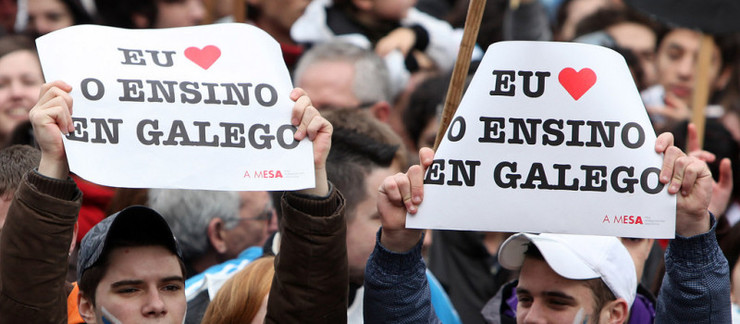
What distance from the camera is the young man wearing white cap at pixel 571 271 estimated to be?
3342 millimetres

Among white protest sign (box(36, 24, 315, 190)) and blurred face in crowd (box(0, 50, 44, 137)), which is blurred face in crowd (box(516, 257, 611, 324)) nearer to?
white protest sign (box(36, 24, 315, 190))

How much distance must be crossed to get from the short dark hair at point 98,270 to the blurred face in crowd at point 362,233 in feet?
3.23

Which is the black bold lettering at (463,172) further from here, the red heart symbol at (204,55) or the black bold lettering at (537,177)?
the red heart symbol at (204,55)

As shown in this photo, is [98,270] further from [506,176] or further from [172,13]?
[172,13]

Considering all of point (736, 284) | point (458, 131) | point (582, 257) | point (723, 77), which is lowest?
point (723, 77)

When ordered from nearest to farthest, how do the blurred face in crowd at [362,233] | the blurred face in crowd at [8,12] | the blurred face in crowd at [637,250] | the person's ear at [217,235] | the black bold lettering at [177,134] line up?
the black bold lettering at [177,134], the blurred face in crowd at [362,233], the blurred face in crowd at [637,250], the person's ear at [217,235], the blurred face in crowd at [8,12]

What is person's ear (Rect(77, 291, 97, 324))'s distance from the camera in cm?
359

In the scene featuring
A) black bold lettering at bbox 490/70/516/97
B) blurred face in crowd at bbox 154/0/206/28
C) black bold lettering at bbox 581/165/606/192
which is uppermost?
black bold lettering at bbox 490/70/516/97

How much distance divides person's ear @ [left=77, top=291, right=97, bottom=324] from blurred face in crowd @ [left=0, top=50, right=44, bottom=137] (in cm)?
244

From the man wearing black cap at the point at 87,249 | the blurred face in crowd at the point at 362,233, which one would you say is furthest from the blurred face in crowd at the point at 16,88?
the man wearing black cap at the point at 87,249

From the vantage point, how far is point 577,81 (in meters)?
3.41

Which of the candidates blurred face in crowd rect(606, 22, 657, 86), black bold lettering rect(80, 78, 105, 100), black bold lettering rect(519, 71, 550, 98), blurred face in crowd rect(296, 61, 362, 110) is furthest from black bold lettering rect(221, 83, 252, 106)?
blurred face in crowd rect(606, 22, 657, 86)

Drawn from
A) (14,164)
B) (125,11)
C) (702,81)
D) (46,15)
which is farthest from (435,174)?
(125,11)

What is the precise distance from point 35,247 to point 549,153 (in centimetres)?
144
